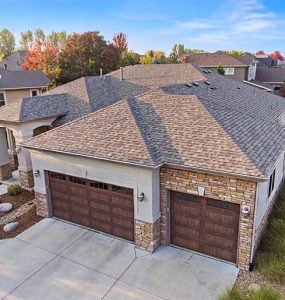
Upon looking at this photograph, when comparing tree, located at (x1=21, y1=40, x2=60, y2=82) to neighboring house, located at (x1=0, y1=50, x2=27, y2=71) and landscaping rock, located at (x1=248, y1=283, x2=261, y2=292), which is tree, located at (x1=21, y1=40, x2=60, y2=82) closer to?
neighboring house, located at (x1=0, y1=50, x2=27, y2=71)

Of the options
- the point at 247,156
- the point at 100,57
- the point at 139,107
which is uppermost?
the point at 100,57

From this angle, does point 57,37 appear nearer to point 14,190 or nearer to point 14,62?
point 14,62

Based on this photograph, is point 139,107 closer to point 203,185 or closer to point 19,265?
point 203,185

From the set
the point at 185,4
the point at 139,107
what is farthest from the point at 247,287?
A: the point at 185,4

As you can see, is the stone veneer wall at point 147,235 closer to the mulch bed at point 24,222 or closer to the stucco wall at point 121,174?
the stucco wall at point 121,174

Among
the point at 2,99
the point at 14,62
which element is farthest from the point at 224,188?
the point at 14,62

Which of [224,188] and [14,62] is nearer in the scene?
[224,188]

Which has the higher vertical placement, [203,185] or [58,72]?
[58,72]
